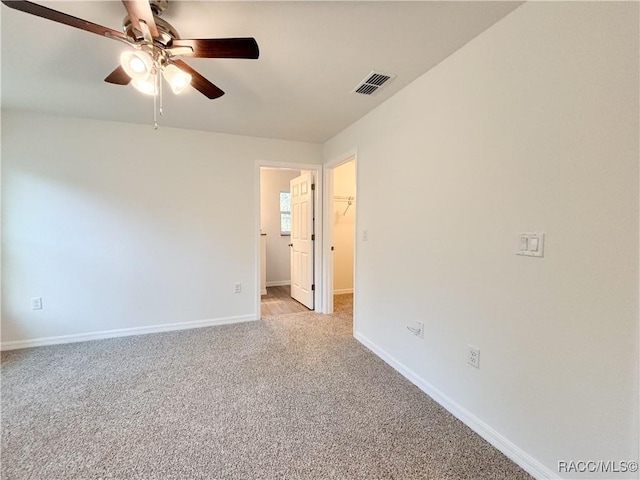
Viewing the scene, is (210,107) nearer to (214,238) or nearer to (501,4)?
(214,238)

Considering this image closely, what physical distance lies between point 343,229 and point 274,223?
62.7 inches

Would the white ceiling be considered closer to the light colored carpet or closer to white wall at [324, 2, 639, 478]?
white wall at [324, 2, 639, 478]

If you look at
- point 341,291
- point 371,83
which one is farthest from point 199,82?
point 341,291

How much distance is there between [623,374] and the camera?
1.13 m

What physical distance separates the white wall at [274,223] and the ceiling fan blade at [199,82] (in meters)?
3.93

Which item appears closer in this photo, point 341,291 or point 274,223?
point 341,291

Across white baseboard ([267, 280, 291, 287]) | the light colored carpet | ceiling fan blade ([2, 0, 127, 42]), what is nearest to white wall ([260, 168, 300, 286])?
white baseboard ([267, 280, 291, 287])

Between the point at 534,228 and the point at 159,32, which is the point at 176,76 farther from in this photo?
the point at 534,228

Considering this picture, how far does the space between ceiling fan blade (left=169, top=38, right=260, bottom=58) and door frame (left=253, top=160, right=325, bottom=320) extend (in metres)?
2.18

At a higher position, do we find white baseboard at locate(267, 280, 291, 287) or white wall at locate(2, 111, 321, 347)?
white wall at locate(2, 111, 321, 347)

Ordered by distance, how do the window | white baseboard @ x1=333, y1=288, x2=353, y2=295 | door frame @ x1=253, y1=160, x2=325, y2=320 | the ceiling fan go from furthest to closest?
1. the window
2. white baseboard @ x1=333, y1=288, x2=353, y2=295
3. door frame @ x1=253, y1=160, x2=325, y2=320
4. the ceiling fan

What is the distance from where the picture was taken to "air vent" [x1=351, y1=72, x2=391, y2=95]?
2.12 meters

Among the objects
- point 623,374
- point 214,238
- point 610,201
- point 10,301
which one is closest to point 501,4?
point 610,201

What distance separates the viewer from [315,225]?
398cm
